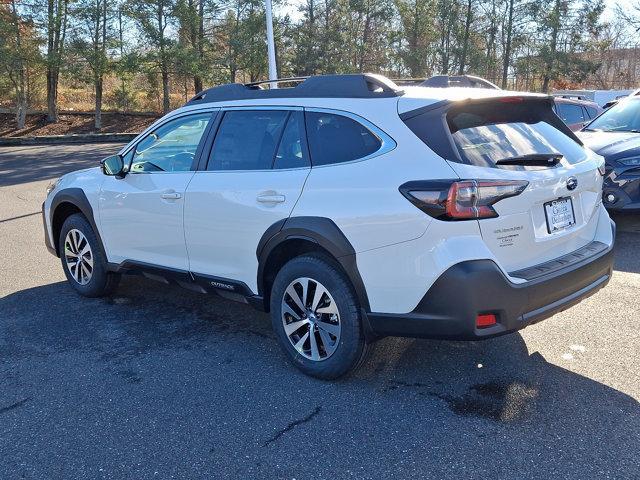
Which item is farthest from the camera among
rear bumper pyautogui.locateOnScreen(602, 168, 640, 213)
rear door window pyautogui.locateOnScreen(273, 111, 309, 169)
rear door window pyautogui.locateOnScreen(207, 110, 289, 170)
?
rear bumper pyautogui.locateOnScreen(602, 168, 640, 213)

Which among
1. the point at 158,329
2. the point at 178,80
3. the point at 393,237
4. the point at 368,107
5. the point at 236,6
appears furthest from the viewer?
the point at 178,80

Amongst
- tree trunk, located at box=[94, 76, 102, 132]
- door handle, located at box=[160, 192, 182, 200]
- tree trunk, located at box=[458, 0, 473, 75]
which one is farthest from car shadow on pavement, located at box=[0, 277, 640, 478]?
tree trunk, located at box=[458, 0, 473, 75]

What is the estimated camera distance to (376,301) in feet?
11.0

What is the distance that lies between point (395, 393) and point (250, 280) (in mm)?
1196

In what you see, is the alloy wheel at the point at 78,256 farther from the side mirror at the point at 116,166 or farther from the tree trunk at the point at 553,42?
the tree trunk at the point at 553,42

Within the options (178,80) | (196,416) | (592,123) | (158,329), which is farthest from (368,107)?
(178,80)

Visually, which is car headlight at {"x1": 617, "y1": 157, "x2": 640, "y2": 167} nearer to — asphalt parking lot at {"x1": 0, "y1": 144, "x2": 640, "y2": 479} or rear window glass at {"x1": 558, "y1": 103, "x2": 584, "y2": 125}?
asphalt parking lot at {"x1": 0, "y1": 144, "x2": 640, "y2": 479}

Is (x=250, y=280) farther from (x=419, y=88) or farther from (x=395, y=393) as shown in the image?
(x=419, y=88)

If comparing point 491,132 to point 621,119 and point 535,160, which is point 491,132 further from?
point 621,119

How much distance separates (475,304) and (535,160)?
37.8 inches

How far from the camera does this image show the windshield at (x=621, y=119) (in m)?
8.01

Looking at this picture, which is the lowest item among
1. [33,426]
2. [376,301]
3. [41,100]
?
[33,426]

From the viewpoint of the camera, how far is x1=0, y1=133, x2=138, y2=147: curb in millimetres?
23391

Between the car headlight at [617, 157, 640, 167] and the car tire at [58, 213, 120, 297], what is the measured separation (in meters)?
5.44
